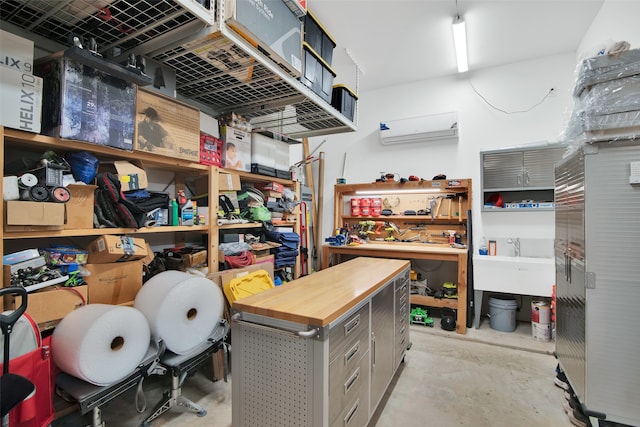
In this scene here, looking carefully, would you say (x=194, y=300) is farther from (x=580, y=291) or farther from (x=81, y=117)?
(x=580, y=291)

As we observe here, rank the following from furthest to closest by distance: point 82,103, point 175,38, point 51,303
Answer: point 175,38 → point 82,103 → point 51,303

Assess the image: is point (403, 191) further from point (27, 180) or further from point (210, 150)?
point (27, 180)

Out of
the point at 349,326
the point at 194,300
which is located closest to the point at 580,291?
the point at 349,326

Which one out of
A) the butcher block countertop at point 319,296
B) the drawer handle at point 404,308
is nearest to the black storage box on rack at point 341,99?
the butcher block countertop at point 319,296

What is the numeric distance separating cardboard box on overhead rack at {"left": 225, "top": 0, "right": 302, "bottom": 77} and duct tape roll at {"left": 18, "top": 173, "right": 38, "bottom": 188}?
4.27 feet

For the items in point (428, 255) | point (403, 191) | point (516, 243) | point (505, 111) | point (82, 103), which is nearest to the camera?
point (82, 103)

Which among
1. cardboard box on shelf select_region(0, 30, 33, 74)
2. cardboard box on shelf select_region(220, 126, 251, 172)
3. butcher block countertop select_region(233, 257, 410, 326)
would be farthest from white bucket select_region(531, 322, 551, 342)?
cardboard box on shelf select_region(0, 30, 33, 74)

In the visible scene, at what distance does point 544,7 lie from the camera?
2.93 meters

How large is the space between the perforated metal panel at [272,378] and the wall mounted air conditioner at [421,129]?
386 centimetres

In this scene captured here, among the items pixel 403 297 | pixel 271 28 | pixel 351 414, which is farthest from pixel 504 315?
pixel 271 28

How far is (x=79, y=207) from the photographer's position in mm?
1707

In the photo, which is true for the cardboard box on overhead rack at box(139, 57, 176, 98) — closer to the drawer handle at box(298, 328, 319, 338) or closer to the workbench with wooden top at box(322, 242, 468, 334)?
the drawer handle at box(298, 328, 319, 338)

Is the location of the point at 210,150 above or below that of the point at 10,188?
above

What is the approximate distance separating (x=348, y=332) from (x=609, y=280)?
1.61m
